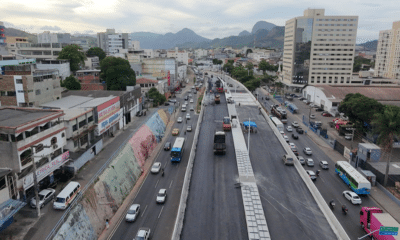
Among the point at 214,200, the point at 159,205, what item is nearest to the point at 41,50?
the point at 159,205

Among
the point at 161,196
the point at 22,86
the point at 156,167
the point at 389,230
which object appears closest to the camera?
the point at 389,230

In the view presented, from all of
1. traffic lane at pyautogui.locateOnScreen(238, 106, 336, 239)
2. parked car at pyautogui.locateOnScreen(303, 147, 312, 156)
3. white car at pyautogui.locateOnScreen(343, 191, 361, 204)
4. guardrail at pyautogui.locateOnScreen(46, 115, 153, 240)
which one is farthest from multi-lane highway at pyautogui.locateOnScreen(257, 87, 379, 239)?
guardrail at pyautogui.locateOnScreen(46, 115, 153, 240)

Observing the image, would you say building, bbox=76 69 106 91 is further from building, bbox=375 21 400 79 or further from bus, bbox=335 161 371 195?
building, bbox=375 21 400 79

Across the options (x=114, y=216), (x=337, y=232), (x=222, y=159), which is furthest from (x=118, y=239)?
(x=337, y=232)

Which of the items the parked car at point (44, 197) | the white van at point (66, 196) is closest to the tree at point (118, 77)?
the white van at point (66, 196)

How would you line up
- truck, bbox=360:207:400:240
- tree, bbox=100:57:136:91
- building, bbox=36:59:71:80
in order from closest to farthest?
1. truck, bbox=360:207:400:240
2. building, bbox=36:59:71:80
3. tree, bbox=100:57:136:91

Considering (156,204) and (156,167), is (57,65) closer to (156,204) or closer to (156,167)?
(156,167)
